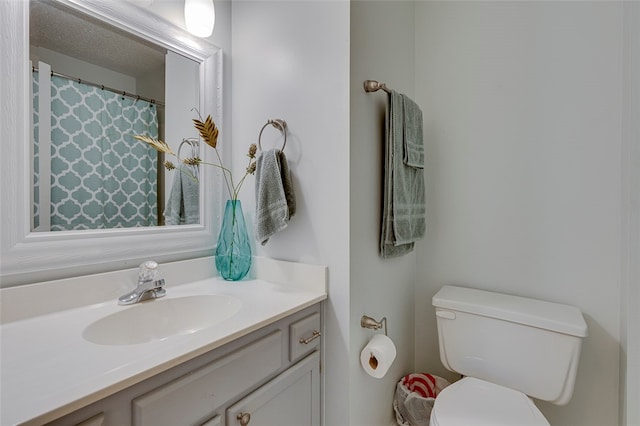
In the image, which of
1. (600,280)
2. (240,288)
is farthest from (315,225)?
(600,280)

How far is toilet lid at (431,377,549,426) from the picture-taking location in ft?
3.23

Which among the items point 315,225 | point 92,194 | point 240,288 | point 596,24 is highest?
→ point 596,24

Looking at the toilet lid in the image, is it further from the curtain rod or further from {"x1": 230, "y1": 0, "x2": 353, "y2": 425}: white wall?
the curtain rod

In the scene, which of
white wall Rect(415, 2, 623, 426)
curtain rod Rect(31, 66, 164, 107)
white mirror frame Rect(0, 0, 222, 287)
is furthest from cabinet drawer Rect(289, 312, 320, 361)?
curtain rod Rect(31, 66, 164, 107)

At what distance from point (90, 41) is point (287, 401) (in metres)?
1.37

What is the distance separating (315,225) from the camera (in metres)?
1.17

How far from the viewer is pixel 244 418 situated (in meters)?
0.81

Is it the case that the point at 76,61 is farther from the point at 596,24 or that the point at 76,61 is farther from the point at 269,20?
the point at 596,24

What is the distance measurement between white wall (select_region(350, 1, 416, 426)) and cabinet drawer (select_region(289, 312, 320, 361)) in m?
0.13

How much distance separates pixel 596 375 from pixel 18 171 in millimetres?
2210

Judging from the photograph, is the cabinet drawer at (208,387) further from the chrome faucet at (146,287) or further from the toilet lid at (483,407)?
the toilet lid at (483,407)

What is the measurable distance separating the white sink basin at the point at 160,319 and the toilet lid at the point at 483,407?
80 centimetres

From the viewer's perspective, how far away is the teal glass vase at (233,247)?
1264 millimetres

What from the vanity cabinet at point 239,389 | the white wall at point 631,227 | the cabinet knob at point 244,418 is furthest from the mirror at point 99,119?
the white wall at point 631,227
